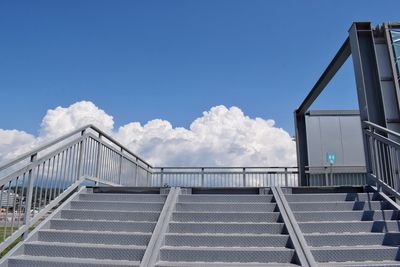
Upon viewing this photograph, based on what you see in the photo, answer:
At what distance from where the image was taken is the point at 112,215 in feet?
16.5

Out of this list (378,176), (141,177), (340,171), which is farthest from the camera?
(340,171)

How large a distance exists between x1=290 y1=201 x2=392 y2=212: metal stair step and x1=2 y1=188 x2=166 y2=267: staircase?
2.30m

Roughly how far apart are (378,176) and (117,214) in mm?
4350

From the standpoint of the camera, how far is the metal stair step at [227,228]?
4.56 m

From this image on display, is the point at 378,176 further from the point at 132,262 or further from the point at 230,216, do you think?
the point at 132,262

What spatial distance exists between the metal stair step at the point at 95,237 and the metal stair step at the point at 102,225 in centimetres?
24

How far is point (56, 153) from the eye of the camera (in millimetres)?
4973

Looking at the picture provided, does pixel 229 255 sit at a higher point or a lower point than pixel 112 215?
lower

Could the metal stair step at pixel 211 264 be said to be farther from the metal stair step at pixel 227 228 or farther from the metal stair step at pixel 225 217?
the metal stair step at pixel 225 217

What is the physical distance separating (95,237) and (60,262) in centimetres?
68

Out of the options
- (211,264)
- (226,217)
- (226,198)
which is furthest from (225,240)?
(226,198)

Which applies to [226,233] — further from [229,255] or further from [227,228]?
[229,255]

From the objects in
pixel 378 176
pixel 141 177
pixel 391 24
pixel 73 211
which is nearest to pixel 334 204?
pixel 378 176

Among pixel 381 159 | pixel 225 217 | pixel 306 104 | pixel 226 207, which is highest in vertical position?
pixel 306 104
